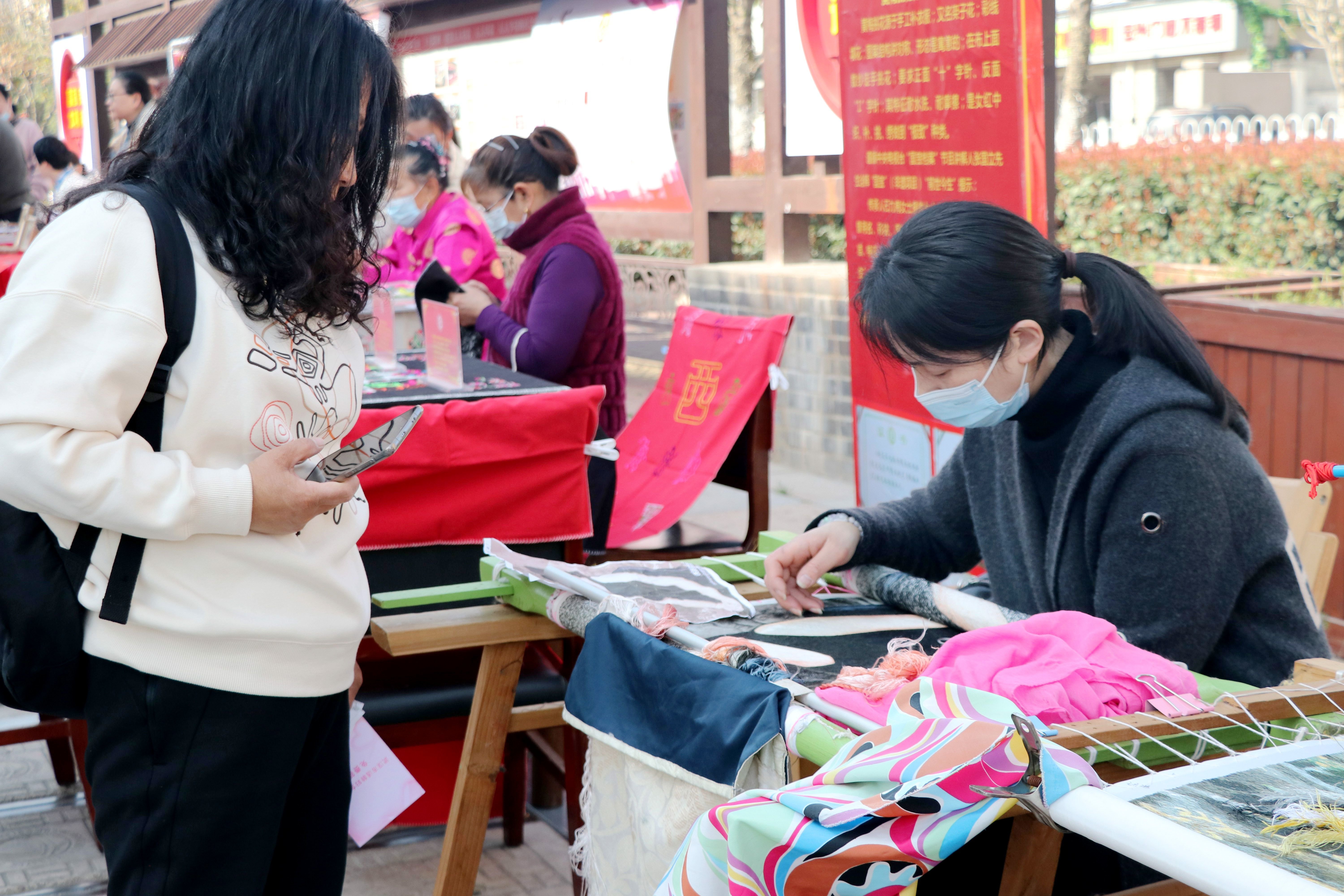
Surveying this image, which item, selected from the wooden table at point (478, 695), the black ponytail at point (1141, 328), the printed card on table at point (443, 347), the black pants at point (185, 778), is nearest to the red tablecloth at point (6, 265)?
the printed card on table at point (443, 347)

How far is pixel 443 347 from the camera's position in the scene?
3023mm

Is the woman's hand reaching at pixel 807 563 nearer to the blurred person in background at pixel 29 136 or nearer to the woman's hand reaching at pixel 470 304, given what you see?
the woman's hand reaching at pixel 470 304

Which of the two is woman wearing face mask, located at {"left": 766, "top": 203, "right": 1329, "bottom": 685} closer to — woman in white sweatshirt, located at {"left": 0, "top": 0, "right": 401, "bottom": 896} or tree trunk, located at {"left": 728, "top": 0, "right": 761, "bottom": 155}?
woman in white sweatshirt, located at {"left": 0, "top": 0, "right": 401, "bottom": 896}

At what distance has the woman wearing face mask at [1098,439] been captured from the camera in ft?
5.33

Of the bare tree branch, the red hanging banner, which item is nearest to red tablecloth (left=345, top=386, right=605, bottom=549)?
the red hanging banner

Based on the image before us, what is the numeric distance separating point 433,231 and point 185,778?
341cm

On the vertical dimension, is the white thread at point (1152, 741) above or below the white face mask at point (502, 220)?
below

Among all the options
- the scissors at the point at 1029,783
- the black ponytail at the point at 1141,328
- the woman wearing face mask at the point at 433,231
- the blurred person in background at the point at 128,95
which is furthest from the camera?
the blurred person in background at the point at 128,95

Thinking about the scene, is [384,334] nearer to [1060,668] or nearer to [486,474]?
[486,474]

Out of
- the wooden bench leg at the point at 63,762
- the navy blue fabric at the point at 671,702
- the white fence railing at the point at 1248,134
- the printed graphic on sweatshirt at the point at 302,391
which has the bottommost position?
the wooden bench leg at the point at 63,762

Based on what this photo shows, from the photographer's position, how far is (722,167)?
6.47 metres

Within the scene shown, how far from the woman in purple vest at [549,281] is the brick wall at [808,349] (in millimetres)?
1895

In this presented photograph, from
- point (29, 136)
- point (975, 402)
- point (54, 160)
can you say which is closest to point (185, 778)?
point (975, 402)

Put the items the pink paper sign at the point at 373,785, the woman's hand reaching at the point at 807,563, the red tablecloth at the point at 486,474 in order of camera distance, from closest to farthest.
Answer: the woman's hand reaching at the point at 807,563 → the pink paper sign at the point at 373,785 → the red tablecloth at the point at 486,474
